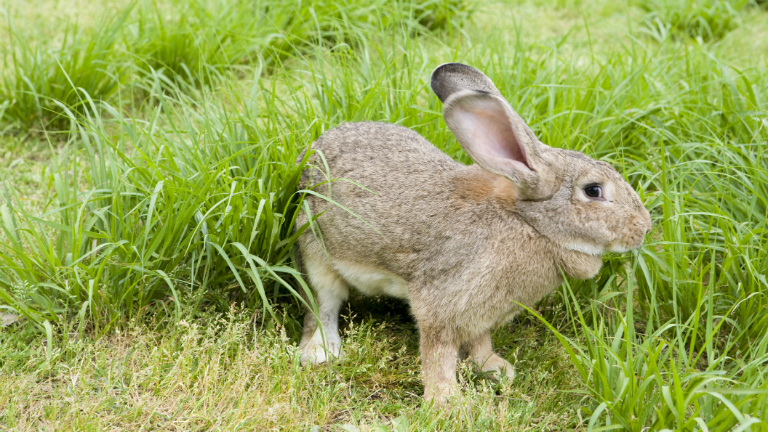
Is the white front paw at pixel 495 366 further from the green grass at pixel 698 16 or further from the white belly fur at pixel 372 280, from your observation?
the green grass at pixel 698 16

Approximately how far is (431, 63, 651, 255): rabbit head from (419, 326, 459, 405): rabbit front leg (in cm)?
62

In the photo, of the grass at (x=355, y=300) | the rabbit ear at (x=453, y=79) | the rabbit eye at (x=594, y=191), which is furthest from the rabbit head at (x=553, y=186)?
the grass at (x=355, y=300)

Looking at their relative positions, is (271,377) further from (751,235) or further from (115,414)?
(751,235)

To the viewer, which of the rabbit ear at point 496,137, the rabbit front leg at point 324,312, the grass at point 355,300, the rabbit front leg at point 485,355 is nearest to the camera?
the grass at point 355,300

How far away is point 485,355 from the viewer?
3484mm

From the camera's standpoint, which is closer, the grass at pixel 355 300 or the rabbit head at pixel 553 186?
the grass at pixel 355 300

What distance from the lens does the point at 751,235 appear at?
3438 millimetres

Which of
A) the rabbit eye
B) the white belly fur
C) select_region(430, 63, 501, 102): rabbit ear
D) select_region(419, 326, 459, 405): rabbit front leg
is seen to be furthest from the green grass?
select_region(419, 326, 459, 405): rabbit front leg

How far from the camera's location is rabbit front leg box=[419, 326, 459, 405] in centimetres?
318

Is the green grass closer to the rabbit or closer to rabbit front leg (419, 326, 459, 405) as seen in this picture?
the rabbit

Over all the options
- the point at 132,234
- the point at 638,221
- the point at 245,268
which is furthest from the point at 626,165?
the point at 132,234

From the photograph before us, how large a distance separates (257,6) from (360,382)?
3200 mm

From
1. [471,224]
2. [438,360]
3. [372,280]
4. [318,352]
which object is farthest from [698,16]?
[318,352]

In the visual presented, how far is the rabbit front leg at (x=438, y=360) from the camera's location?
3178mm
